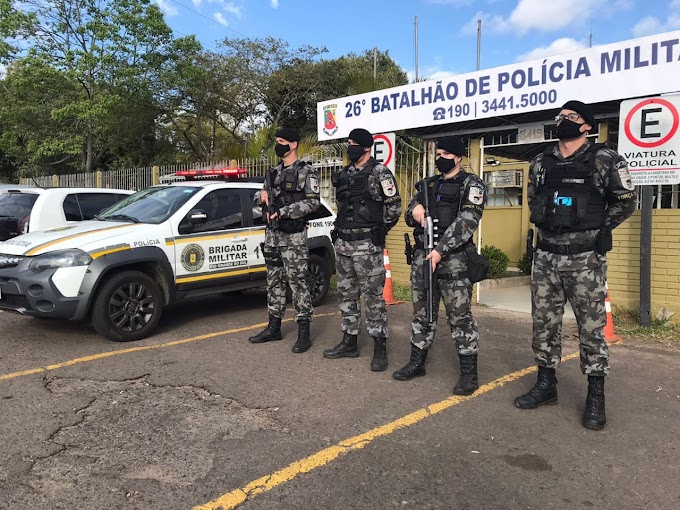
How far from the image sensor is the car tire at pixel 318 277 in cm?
727

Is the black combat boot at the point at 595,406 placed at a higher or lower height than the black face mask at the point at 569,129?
lower

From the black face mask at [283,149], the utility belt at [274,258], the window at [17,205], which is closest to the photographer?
the black face mask at [283,149]

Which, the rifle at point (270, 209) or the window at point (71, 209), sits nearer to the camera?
the rifle at point (270, 209)

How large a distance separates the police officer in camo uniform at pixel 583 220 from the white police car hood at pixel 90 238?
380 cm

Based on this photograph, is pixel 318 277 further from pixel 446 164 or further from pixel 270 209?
pixel 446 164

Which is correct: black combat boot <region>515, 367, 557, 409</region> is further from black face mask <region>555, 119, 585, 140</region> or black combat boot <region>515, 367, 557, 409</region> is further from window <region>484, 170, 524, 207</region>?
window <region>484, 170, 524, 207</region>

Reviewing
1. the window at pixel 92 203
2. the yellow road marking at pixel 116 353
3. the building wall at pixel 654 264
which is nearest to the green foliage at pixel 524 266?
the building wall at pixel 654 264

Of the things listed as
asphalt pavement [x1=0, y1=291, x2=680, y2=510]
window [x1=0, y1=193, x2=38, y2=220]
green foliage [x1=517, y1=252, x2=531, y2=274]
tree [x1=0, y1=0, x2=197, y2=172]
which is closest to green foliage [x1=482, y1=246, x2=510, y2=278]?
green foliage [x1=517, y1=252, x2=531, y2=274]

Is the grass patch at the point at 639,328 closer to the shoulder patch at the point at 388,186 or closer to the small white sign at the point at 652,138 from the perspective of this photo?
the small white sign at the point at 652,138

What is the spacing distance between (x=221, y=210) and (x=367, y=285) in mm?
2505

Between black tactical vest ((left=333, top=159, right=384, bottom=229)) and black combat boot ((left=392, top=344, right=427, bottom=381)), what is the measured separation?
1108mm

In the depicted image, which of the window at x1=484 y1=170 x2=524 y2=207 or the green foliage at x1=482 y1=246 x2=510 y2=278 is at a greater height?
the window at x1=484 y1=170 x2=524 y2=207

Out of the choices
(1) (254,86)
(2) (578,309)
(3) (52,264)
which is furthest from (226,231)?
(1) (254,86)

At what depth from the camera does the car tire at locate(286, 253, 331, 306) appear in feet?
23.9
